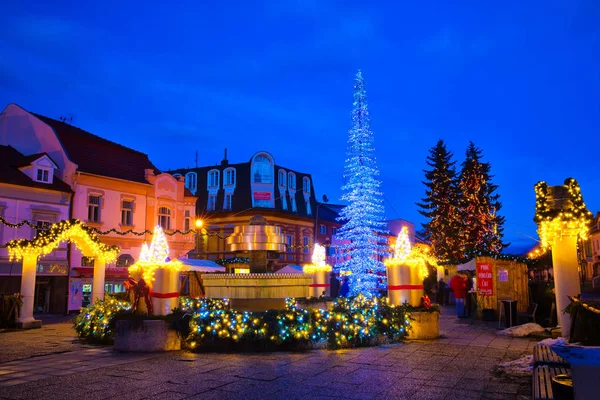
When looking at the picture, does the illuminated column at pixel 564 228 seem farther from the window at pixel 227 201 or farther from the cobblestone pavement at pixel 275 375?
the window at pixel 227 201

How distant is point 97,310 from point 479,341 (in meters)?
10.9

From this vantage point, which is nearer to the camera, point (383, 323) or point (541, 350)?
point (541, 350)

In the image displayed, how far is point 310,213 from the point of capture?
54.4m

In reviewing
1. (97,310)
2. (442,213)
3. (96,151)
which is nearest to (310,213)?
(442,213)

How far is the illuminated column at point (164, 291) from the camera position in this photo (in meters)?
12.3

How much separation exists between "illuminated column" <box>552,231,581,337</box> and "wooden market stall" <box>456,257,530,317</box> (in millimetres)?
7936

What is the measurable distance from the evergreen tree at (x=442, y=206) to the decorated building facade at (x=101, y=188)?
23.6 meters

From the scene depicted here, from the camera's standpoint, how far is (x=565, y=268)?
41.7 ft

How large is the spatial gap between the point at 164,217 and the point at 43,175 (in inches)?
358

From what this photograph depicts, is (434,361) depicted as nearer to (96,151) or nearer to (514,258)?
(514,258)

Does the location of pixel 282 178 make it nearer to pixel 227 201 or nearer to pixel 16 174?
pixel 227 201

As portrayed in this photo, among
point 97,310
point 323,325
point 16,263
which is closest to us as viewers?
point 323,325

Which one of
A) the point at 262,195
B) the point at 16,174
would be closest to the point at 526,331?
the point at 16,174

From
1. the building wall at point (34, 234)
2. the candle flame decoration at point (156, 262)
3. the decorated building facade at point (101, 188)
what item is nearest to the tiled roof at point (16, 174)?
the building wall at point (34, 234)
